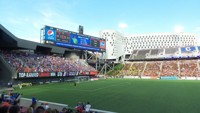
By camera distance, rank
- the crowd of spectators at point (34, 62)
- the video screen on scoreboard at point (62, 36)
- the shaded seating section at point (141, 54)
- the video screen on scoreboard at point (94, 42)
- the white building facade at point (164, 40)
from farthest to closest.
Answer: the white building facade at point (164, 40) < the shaded seating section at point (141, 54) < the video screen on scoreboard at point (94, 42) < the video screen on scoreboard at point (62, 36) < the crowd of spectators at point (34, 62)

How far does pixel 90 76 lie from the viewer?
2606 inches

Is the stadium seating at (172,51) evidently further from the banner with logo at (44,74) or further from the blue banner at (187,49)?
the banner with logo at (44,74)

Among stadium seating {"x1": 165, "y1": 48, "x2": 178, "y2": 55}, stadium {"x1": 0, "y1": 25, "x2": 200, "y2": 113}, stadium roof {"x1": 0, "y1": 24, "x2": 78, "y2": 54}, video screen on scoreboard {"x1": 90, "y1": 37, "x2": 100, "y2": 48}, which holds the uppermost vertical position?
video screen on scoreboard {"x1": 90, "y1": 37, "x2": 100, "y2": 48}

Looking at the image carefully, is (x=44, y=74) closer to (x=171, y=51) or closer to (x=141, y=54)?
(x=141, y=54)

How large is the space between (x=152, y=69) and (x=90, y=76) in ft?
95.7

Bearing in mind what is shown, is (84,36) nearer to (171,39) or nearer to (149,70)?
(149,70)

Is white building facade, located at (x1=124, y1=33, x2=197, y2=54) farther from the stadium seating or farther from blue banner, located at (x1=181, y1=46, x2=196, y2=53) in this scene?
blue banner, located at (x1=181, y1=46, x2=196, y2=53)

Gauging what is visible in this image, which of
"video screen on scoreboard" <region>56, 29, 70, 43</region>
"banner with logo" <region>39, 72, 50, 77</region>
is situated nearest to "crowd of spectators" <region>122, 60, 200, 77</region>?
"video screen on scoreboard" <region>56, 29, 70, 43</region>

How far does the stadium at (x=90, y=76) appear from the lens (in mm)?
19844

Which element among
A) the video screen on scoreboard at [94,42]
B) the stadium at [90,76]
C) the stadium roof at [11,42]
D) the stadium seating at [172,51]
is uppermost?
the video screen on scoreboard at [94,42]

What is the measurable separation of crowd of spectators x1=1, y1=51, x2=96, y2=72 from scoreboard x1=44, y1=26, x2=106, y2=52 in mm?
5257

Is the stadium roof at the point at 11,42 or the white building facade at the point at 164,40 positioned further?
the white building facade at the point at 164,40

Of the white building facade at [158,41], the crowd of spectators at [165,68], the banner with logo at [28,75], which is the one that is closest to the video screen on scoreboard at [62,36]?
the banner with logo at [28,75]

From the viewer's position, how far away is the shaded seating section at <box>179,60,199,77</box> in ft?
224
